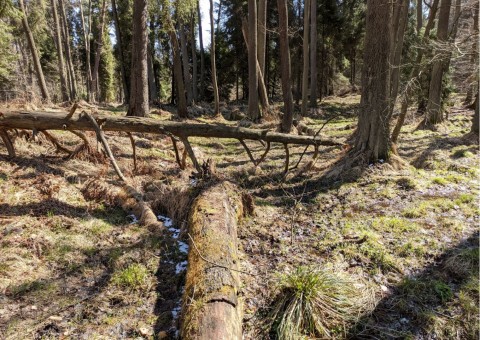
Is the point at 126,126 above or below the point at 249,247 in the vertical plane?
above

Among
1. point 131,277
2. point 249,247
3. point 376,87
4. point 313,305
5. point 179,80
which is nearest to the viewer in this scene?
point 313,305

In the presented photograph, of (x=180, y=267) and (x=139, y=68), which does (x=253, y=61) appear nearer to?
(x=139, y=68)

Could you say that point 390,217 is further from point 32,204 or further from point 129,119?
point 32,204

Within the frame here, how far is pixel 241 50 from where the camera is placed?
89.3 ft

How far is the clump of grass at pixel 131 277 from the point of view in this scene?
356 centimetres

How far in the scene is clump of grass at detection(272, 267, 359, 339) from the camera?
2982 millimetres

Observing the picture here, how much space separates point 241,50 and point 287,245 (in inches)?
1006

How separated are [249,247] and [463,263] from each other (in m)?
2.83

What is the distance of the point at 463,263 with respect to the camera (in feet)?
12.7

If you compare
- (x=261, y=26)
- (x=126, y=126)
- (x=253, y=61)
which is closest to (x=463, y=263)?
(x=126, y=126)

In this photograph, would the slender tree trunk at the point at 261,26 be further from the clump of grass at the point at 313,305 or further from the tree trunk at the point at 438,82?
the clump of grass at the point at 313,305

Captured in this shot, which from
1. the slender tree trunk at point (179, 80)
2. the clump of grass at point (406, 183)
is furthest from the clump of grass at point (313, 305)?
the slender tree trunk at point (179, 80)

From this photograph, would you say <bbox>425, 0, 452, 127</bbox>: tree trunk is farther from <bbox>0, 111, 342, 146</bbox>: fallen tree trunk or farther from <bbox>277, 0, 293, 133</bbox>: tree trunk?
<bbox>0, 111, 342, 146</bbox>: fallen tree trunk

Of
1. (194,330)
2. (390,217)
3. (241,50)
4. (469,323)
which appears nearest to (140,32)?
(390,217)
